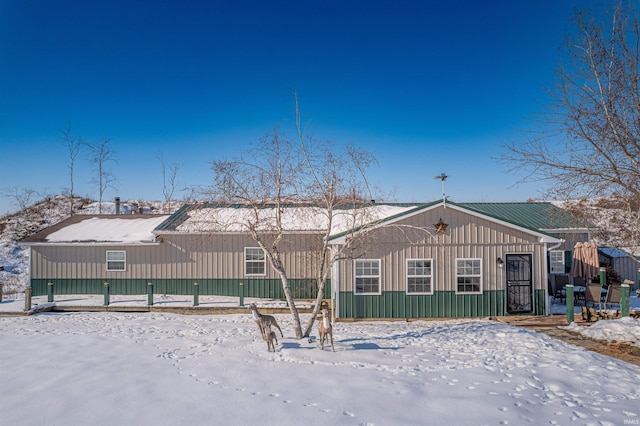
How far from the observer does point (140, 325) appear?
12258 millimetres

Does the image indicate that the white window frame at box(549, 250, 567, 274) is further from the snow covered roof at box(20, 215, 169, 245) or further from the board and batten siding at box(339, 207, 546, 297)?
the snow covered roof at box(20, 215, 169, 245)

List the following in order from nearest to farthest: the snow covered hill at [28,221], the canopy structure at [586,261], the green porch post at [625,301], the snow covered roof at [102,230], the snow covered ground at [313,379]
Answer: the snow covered ground at [313,379]
the green porch post at [625,301]
the canopy structure at [586,261]
the snow covered roof at [102,230]
the snow covered hill at [28,221]

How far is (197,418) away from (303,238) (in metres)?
11.0

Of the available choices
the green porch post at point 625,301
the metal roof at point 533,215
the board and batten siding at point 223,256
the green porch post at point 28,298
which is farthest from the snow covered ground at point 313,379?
the metal roof at point 533,215

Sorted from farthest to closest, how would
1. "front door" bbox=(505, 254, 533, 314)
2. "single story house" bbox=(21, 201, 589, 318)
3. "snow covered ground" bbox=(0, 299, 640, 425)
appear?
"front door" bbox=(505, 254, 533, 314)
"single story house" bbox=(21, 201, 589, 318)
"snow covered ground" bbox=(0, 299, 640, 425)

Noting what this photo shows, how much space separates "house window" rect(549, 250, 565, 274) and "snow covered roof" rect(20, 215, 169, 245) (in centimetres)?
1694

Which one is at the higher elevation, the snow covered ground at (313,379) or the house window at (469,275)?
the house window at (469,275)

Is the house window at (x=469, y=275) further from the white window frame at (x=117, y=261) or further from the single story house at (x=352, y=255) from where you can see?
the white window frame at (x=117, y=261)

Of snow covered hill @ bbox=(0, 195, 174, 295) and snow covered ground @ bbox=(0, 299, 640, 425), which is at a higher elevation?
snow covered hill @ bbox=(0, 195, 174, 295)

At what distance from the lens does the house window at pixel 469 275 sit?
13.0 meters

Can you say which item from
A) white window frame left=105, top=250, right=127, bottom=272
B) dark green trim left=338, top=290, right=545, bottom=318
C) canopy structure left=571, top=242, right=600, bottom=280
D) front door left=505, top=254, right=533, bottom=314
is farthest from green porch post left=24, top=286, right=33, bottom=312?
canopy structure left=571, top=242, right=600, bottom=280

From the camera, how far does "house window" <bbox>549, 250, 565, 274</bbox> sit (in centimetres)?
1771

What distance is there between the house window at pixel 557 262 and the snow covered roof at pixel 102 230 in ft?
55.6

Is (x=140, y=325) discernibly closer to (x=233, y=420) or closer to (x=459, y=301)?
(x=233, y=420)
